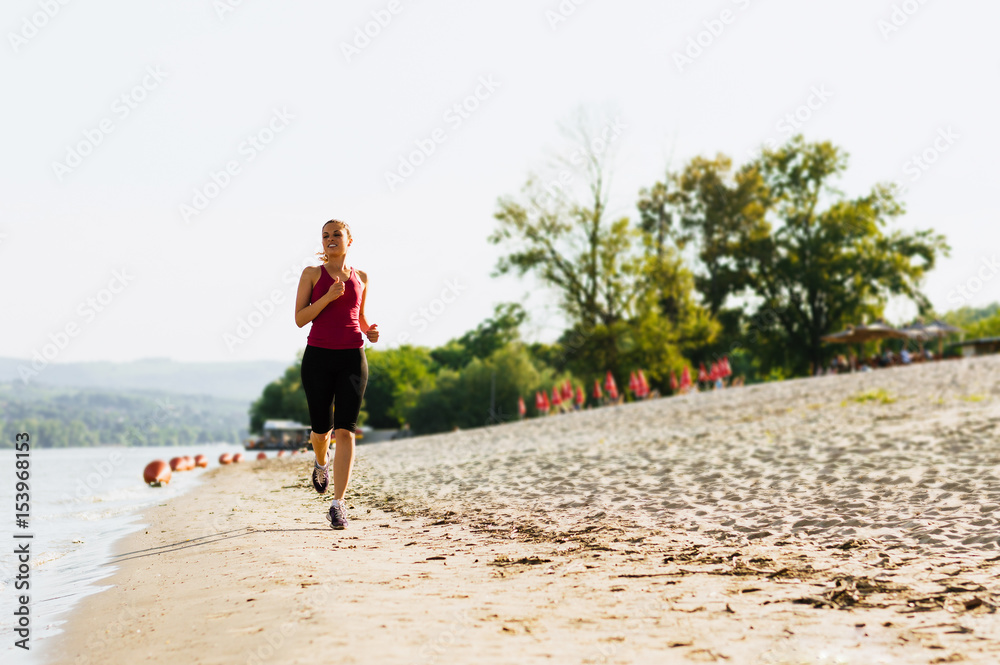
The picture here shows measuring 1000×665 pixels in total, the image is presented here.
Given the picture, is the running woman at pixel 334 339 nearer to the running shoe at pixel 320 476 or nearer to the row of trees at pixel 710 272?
the running shoe at pixel 320 476

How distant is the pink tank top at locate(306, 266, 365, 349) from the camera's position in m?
5.82

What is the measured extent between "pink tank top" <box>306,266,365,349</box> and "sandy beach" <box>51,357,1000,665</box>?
5.12 feet

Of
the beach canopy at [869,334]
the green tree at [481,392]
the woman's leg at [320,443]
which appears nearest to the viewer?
the woman's leg at [320,443]

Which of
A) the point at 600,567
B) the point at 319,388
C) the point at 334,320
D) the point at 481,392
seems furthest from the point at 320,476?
the point at 481,392

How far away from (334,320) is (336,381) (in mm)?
495

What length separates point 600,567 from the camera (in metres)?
5.06

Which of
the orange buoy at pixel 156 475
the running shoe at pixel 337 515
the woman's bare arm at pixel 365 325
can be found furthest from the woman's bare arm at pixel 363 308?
the orange buoy at pixel 156 475

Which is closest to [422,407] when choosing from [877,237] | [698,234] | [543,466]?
[698,234]

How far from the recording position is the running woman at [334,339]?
5.79 metres

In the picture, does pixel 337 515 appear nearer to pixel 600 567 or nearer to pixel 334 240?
pixel 334 240

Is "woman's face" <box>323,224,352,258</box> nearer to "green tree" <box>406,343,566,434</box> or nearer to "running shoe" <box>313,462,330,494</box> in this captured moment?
"running shoe" <box>313,462,330,494</box>

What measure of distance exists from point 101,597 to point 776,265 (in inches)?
1859

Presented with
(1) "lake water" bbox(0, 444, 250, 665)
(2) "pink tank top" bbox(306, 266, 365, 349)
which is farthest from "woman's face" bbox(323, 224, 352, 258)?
(1) "lake water" bbox(0, 444, 250, 665)

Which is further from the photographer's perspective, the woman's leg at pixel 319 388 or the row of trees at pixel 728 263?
the row of trees at pixel 728 263
